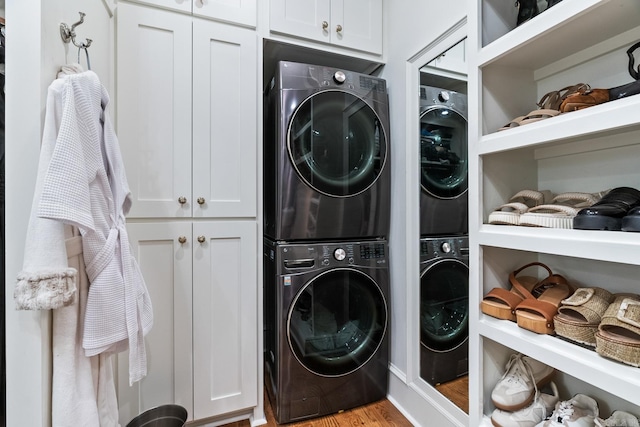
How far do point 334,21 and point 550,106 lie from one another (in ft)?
4.01

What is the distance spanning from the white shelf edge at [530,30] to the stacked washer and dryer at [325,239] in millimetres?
758

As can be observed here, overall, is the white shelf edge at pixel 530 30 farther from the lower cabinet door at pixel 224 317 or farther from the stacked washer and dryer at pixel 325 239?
the lower cabinet door at pixel 224 317

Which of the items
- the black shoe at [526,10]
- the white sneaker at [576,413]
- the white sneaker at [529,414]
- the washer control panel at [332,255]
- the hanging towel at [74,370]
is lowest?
the white sneaker at [529,414]

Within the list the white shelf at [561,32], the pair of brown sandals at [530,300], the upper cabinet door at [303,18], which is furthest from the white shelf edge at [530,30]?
the upper cabinet door at [303,18]

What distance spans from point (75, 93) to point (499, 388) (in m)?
1.57

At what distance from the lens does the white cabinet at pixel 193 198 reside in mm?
1297

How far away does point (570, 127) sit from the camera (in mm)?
710

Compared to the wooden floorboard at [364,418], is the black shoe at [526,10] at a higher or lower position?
higher

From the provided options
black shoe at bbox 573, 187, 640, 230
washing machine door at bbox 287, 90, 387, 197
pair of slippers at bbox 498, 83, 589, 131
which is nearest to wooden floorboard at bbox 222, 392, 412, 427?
washing machine door at bbox 287, 90, 387, 197

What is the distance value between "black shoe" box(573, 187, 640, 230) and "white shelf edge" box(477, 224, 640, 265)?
2cm

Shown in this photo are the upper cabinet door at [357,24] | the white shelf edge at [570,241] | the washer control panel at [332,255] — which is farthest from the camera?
the upper cabinet door at [357,24]

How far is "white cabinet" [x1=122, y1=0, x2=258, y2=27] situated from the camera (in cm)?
133

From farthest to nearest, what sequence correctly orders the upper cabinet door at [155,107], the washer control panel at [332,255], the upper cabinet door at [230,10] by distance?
the washer control panel at [332,255] < the upper cabinet door at [230,10] < the upper cabinet door at [155,107]

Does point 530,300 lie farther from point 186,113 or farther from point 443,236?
point 186,113
